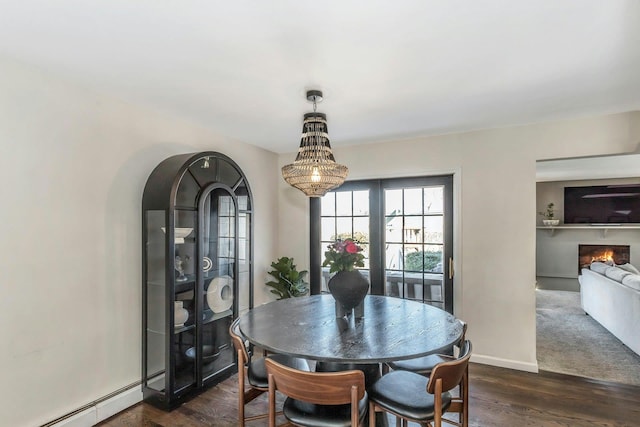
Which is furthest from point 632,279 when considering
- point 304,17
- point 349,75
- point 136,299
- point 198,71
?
point 136,299

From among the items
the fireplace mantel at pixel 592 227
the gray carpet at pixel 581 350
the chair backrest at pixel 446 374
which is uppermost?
the fireplace mantel at pixel 592 227

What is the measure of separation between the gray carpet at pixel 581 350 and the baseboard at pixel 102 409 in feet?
12.2

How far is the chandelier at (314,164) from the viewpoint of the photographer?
7.34 ft

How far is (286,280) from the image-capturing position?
405 cm

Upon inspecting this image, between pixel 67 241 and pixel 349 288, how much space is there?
1.95 meters

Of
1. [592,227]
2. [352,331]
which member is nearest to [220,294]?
[352,331]

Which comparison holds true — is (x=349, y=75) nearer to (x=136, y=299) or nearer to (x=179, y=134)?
(x=179, y=134)

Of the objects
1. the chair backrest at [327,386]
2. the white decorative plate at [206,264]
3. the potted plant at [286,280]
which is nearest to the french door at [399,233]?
the potted plant at [286,280]

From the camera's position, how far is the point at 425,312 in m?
2.34

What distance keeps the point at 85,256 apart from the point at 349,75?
7.34 feet

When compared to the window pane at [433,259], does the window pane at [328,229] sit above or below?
above

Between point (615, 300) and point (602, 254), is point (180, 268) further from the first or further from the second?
point (602, 254)

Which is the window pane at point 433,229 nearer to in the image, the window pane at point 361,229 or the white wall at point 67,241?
the window pane at point 361,229

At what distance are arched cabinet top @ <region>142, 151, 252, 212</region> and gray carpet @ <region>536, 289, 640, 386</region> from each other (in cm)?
369
